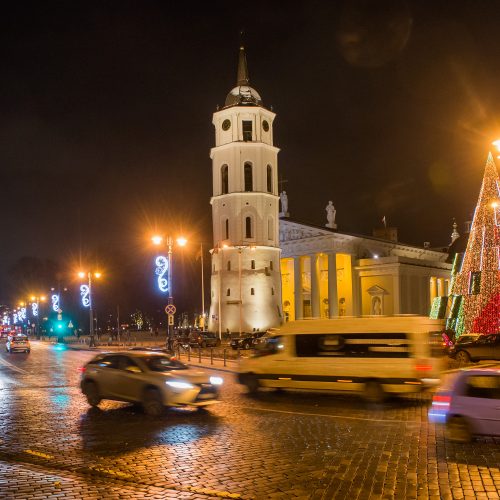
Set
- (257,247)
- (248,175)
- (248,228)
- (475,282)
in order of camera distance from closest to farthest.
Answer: (475,282) < (257,247) < (248,228) < (248,175)

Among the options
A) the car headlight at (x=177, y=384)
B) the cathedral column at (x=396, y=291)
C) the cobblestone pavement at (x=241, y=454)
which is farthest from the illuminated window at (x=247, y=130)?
the car headlight at (x=177, y=384)

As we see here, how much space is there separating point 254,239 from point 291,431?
62.4 metres

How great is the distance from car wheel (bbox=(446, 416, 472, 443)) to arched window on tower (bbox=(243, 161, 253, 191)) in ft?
215

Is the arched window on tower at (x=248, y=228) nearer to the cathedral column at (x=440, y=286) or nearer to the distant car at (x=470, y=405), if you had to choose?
the cathedral column at (x=440, y=286)

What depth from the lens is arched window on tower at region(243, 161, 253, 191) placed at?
76.6m

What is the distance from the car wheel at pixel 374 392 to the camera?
17906 mm

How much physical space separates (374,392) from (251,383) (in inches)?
164

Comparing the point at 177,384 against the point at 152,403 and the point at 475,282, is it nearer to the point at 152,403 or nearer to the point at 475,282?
the point at 152,403

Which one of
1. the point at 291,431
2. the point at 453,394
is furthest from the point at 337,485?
the point at 291,431

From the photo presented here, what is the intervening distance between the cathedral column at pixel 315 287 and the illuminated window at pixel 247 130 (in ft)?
60.5

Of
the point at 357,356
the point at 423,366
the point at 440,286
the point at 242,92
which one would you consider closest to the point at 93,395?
the point at 357,356

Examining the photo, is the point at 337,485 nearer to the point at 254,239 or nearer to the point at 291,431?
the point at 291,431

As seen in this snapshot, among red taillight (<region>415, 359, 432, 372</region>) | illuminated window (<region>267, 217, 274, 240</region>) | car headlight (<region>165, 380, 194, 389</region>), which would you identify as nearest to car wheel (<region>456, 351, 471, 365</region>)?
red taillight (<region>415, 359, 432, 372</region>)

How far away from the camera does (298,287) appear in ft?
287
